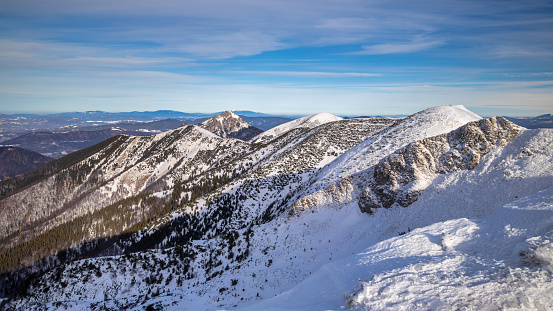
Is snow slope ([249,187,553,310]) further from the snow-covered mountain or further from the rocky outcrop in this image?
the rocky outcrop

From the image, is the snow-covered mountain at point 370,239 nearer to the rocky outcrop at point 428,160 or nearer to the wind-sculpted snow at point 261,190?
the rocky outcrop at point 428,160

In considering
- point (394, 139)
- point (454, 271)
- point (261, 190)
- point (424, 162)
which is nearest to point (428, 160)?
point (424, 162)

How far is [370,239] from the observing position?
28.2 meters

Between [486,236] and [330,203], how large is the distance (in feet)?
73.2

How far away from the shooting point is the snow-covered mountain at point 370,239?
12.5m

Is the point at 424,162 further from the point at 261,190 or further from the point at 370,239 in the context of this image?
the point at 261,190

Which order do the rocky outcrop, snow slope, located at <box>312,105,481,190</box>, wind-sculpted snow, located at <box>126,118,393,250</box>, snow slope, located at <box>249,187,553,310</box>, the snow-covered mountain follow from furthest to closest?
wind-sculpted snow, located at <box>126,118,393,250</box>, snow slope, located at <box>312,105,481,190</box>, the rocky outcrop, the snow-covered mountain, snow slope, located at <box>249,187,553,310</box>

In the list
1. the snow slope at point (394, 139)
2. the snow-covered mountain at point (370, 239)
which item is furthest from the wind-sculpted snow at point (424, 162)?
the snow slope at point (394, 139)

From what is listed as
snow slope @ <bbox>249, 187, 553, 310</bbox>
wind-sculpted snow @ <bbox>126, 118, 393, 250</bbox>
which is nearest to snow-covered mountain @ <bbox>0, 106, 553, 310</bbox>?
snow slope @ <bbox>249, 187, 553, 310</bbox>

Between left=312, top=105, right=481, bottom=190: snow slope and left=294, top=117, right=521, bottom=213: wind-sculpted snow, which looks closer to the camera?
left=294, top=117, right=521, bottom=213: wind-sculpted snow

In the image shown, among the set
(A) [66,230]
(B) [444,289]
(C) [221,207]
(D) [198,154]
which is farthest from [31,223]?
(B) [444,289]

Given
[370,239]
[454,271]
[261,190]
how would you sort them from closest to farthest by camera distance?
[454,271]
[370,239]
[261,190]

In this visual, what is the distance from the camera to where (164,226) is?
2790 inches

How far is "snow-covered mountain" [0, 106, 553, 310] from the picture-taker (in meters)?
12.5
